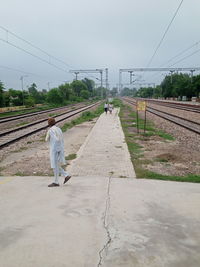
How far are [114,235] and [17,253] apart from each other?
1.36 m

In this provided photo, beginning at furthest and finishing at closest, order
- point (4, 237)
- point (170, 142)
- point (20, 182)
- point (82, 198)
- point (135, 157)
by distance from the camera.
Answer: point (170, 142) → point (135, 157) → point (20, 182) → point (82, 198) → point (4, 237)

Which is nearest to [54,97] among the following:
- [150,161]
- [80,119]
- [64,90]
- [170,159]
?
[64,90]

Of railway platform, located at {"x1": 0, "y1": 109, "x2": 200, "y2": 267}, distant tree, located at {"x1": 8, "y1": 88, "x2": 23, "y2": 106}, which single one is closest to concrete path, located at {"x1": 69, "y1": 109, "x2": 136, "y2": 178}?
railway platform, located at {"x1": 0, "y1": 109, "x2": 200, "y2": 267}

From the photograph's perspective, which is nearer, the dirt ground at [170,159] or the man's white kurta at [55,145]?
the man's white kurta at [55,145]

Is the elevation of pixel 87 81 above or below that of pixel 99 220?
above

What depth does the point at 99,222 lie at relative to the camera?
12.7 feet

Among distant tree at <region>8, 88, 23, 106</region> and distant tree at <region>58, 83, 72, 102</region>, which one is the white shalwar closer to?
distant tree at <region>8, 88, 23, 106</region>

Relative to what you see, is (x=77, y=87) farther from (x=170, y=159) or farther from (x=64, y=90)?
(x=170, y=159)

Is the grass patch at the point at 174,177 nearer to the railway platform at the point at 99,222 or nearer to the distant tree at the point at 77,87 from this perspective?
the railway platform at the point at 99,222

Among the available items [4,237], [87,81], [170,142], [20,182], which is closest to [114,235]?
[4,237]

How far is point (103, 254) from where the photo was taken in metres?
3.08

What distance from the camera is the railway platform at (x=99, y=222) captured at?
9.91ft

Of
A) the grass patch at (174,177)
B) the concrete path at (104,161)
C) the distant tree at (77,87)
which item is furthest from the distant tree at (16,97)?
the distant tree at (77,87)

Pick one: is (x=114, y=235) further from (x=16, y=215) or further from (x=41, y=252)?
(x=16, y=215)
